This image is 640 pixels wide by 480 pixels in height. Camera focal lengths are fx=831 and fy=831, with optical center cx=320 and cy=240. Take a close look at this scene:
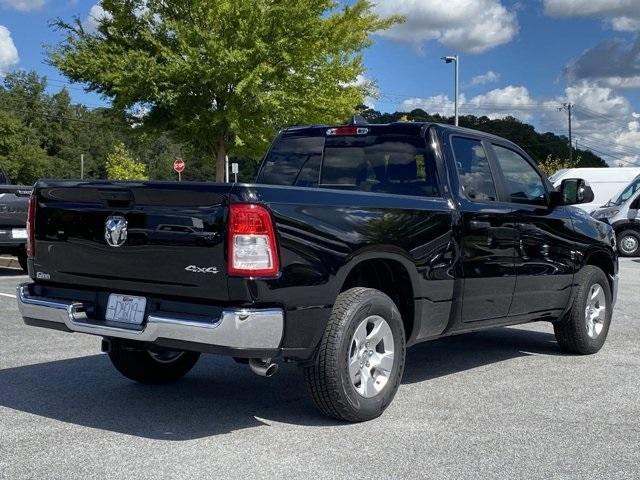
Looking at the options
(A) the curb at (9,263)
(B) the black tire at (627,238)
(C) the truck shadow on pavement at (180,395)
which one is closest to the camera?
(C) the truck shadow on pavement at (180,395)

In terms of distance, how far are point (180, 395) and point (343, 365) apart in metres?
1.51

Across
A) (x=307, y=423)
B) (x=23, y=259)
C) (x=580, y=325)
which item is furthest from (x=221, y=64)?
(x=307, y=423)

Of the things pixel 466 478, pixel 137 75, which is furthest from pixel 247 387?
pixel 137 75

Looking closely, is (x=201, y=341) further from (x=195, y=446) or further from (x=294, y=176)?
(x=294, y=176)

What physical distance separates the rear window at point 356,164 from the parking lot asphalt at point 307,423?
4.83ft

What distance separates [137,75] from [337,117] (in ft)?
16.2

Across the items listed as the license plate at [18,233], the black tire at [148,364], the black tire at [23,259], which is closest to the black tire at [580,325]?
the black tire at [148,364]

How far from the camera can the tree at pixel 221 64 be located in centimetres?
1834

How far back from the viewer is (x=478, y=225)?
19.3ft

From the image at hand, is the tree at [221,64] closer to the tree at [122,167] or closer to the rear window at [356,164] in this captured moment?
the rear window at [356,164]

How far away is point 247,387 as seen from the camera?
19.5 ft

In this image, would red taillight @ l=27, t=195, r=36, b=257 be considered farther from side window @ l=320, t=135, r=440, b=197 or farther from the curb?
the curb

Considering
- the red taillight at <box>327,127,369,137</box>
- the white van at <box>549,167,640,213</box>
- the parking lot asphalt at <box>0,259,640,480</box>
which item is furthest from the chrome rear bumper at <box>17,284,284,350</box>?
the white van at <box>549,167,640,213</box>

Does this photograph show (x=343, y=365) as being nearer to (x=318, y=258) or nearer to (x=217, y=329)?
(x=318, y=258)
